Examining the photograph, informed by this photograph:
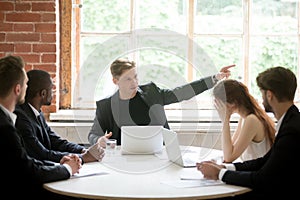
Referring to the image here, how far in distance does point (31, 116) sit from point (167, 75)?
69.3 inches

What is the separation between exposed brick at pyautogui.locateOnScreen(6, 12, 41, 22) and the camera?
404 centimetres

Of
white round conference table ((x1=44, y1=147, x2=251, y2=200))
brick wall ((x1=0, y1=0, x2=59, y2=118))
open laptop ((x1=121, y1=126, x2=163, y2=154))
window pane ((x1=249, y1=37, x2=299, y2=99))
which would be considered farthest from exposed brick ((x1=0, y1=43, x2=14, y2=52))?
window pane ((x1=249, y1=37, x2=299, y2=99))

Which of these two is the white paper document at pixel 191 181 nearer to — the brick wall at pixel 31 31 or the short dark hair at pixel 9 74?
the short dark hair at pixel 9 74

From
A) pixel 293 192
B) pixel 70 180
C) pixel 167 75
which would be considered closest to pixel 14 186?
pixel 70 180

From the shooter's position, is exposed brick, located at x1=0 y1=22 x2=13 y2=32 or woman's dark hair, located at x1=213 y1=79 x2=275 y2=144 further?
exposed brick, located at x1=0 y1=22 x2=13 y2=32

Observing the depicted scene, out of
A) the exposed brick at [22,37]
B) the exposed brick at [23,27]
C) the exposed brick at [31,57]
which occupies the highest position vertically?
the exposed brick at [23,27]

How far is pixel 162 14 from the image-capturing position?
14.2 feet

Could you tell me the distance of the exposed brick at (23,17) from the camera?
13.2ft

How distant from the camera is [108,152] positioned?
3.16 meters

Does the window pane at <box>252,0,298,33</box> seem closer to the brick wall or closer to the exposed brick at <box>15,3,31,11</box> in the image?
the brick wall

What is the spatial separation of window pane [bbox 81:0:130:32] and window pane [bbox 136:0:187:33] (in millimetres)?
113

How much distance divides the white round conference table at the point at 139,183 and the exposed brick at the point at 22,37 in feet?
5.00

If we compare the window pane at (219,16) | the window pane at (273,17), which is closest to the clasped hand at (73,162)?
the window pane at (219,16)

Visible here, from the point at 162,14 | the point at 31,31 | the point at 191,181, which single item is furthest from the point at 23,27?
the point at 191,181
